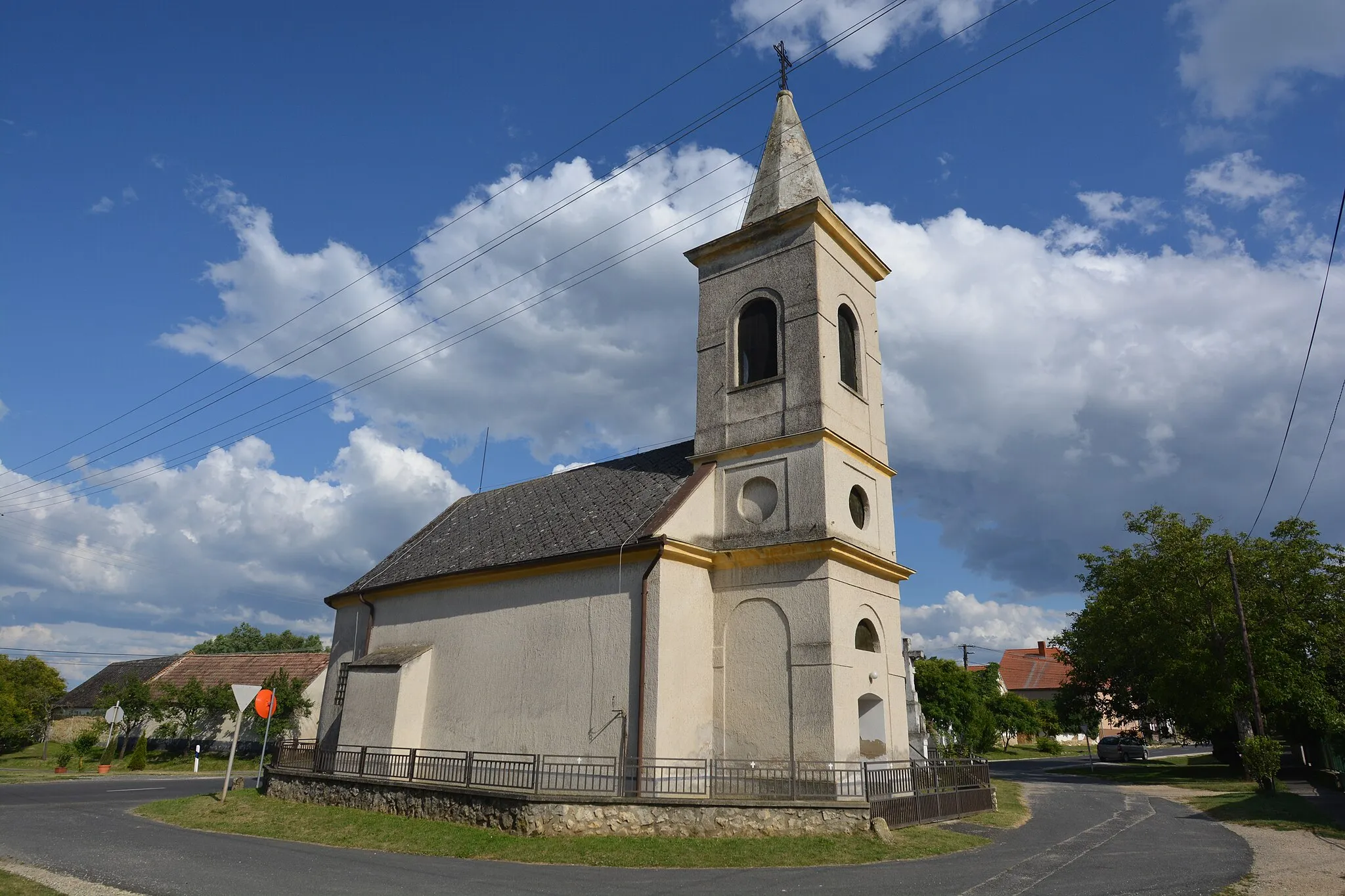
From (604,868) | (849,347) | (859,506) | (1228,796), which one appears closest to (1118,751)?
(1228,796)

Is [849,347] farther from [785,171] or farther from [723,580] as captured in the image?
[723,580]

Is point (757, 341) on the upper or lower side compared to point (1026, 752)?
upper

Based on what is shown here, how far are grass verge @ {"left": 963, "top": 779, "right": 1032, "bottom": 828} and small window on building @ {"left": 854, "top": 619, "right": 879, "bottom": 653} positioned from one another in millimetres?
3833

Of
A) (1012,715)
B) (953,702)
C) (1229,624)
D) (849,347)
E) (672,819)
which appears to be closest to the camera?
(672,819)

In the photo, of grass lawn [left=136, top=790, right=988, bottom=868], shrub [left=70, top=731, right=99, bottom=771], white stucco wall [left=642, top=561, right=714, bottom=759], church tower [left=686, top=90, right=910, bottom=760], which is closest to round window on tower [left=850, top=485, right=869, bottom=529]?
church tower [left=686, top=90, right=910, bottom=760]

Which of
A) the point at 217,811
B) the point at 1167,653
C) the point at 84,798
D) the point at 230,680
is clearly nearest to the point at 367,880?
the point at 217,811

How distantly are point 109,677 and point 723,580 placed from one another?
52.6 m

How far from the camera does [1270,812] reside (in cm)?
1822

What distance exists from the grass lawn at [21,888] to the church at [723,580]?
27.7 ft

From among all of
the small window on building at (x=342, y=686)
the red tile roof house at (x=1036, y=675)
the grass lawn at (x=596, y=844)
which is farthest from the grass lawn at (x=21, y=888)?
the red tile roof house at (x=1036, y=675)

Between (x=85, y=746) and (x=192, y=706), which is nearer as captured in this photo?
(x=85, y=746)

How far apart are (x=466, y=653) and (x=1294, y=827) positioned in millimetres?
18225

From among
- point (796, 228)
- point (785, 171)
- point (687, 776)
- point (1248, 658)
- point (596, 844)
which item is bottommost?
point (596, 844)

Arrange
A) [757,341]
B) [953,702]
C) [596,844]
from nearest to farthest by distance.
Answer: [596,844] → [757,341] → [953,702]
